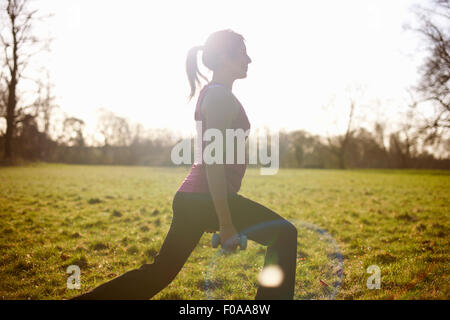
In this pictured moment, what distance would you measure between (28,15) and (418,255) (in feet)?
107

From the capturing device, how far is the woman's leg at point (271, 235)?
1895 mm

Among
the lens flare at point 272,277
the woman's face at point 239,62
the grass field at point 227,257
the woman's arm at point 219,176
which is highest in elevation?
the woman's face at point 239,62

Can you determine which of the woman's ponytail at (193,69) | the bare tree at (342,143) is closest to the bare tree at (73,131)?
the bare tree at (342,143)

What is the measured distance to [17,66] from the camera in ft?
87.9

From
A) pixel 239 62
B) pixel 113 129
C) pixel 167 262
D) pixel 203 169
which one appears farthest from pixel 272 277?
pixel 113 129

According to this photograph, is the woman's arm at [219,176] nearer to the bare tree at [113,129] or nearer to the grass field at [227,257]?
the grass field at [227,257]

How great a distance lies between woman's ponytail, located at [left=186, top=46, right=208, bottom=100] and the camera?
88.1 inches

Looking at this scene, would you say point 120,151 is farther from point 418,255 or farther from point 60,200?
point 418,255

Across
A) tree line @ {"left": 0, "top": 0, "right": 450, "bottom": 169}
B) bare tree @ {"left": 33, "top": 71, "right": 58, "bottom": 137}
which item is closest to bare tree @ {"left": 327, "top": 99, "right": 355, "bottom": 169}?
tree line @ {"left": 0, "top": 0, "right": 450, "bottom": 169}

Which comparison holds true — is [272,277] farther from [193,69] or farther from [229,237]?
[193,69]

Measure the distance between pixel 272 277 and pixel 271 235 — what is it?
27cm

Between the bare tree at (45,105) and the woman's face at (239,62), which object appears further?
the bare tree at (45,105)

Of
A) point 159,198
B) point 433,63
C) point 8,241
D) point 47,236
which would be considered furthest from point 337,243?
point 433,63

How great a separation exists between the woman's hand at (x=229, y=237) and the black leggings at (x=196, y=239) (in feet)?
0.59
